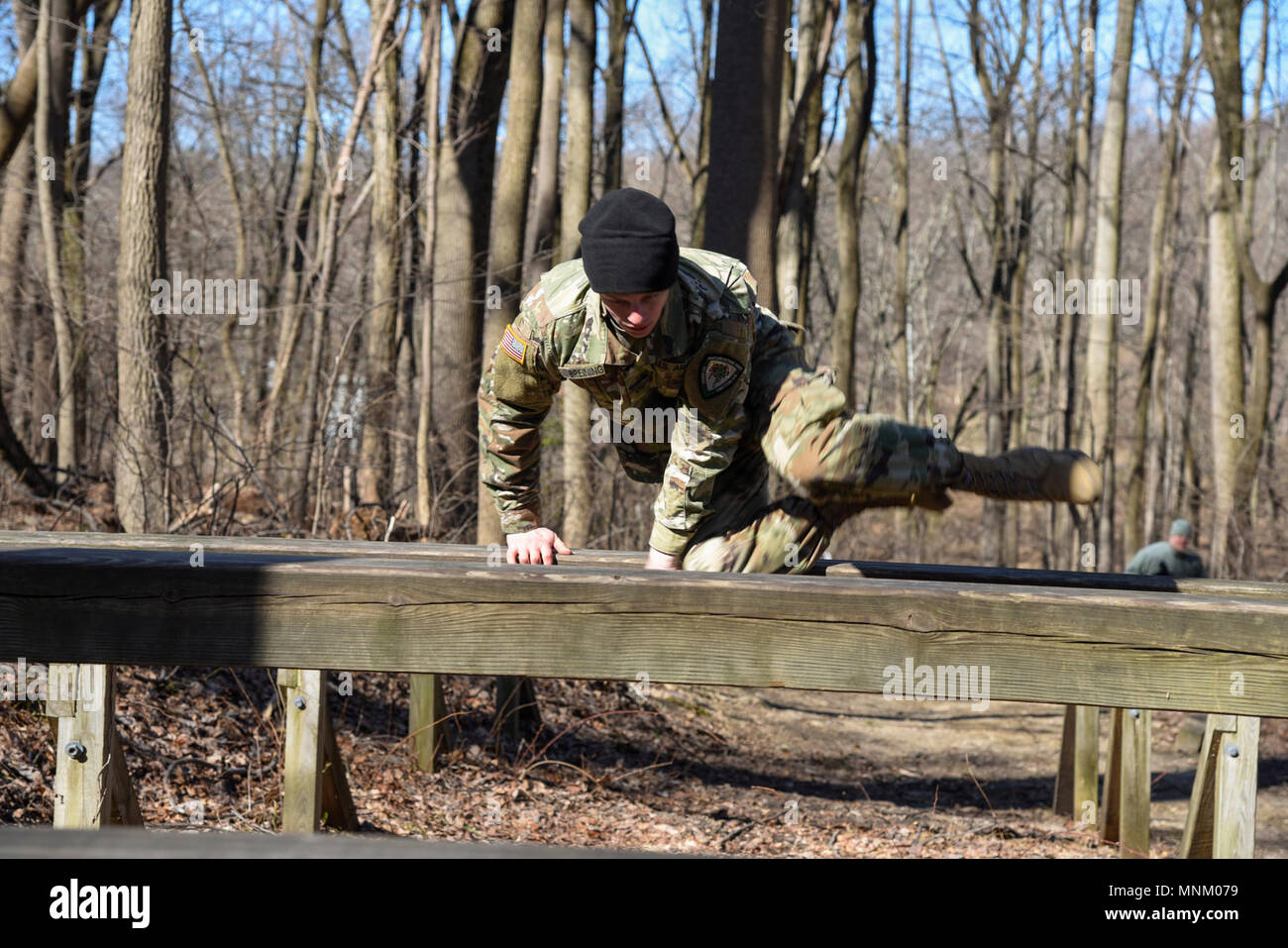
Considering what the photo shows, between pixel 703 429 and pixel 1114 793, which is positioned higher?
pixel 703 429

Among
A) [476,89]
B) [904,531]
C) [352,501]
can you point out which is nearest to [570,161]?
[476,89]

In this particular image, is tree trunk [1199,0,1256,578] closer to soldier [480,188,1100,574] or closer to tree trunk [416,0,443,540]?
tree trunk [416,0,443,540]

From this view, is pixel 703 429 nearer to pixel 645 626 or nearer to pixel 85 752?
pixel 645 626

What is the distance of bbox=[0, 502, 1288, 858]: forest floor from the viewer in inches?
200

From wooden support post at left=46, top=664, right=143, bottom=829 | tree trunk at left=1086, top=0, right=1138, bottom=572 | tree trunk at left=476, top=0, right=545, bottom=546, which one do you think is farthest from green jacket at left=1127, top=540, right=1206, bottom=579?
wooden support post at left=46, top=664, right=143, bottom=829

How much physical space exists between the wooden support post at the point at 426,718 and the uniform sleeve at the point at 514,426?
2.28m

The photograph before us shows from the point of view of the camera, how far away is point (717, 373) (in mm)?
3672

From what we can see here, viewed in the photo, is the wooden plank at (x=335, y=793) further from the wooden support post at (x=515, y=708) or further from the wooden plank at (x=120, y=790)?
the wooden support post at (x=515, y=708)

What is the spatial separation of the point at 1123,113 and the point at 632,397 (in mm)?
12522

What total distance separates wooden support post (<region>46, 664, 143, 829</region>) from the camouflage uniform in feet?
4.49
